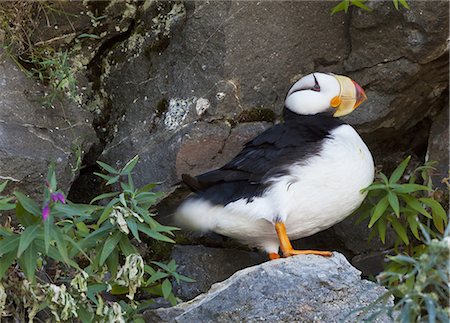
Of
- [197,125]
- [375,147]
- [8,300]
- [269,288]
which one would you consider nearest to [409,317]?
[269,288]

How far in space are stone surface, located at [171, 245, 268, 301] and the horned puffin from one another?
0.20 metres

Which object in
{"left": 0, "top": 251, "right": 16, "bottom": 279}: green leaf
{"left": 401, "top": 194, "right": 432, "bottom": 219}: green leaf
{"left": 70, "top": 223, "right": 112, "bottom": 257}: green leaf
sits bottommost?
{"left": 401, "top": 194, "right": 432, "bottom": 219}: green leaf

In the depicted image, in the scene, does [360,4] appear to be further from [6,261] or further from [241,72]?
[6,261]

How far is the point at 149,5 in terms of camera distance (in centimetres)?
377

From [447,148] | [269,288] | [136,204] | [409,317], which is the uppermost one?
[409,317]

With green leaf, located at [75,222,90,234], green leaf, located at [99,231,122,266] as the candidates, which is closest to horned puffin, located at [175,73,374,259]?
green leaf, located at [75,222,90,234]

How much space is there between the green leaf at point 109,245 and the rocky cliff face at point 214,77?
687 millimetres

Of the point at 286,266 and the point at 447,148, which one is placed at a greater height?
the point at 286,266

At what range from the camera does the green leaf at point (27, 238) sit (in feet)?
8.14

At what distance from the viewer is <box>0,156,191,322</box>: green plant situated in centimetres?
256

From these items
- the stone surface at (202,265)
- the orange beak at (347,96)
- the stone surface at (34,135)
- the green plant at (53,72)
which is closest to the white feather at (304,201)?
the orange beak at (347,96)

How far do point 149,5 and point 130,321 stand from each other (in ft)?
4.27

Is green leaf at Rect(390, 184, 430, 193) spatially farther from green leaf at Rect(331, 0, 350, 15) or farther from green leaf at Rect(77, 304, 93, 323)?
green leaf at Rect(77, 304, 93, 323)

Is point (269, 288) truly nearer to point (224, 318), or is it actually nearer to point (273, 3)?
point (224, 318)
